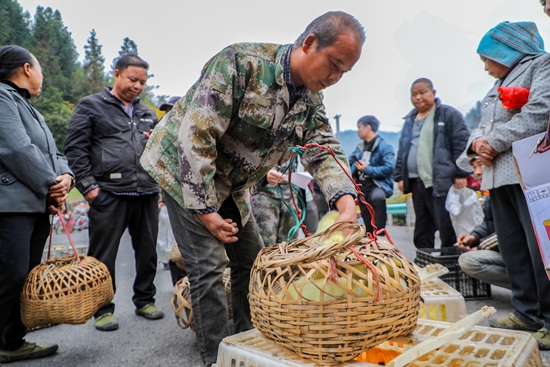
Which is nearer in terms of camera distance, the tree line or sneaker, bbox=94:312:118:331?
sneaker, bbox=94:312:118:331

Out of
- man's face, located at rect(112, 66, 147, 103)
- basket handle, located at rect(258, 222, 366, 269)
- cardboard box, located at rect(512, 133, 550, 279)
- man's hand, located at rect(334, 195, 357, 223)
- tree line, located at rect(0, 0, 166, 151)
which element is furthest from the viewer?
tree line, located at rect(0, 0, 166, 151)

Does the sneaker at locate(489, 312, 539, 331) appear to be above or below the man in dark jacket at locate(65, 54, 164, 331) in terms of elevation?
below

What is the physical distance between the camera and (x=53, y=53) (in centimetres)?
3928

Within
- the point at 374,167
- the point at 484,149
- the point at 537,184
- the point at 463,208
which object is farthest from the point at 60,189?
the point at 463,208

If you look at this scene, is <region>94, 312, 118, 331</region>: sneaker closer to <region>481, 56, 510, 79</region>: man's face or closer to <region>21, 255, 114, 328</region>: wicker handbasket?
<region>21, 255, 114, 328</region>: wicker handbasket

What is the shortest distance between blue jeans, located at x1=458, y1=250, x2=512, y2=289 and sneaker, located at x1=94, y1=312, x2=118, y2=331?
276 cm

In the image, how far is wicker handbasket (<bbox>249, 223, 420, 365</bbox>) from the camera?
113 cm

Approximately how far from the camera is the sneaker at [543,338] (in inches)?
82.7

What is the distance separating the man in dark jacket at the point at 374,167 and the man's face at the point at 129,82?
9.71ft

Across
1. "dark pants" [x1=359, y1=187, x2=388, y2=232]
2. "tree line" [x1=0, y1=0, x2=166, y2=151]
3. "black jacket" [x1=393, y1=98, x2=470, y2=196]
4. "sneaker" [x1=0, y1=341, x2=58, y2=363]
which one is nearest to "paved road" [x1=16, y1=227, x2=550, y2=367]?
"sneaker" [x1=0, y1=341, x2=58, y2=363]

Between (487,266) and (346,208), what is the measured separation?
74.4 inches

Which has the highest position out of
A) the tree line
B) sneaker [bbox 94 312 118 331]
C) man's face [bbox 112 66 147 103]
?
the tree line

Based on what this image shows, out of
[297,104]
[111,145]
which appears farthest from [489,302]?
[111,145]

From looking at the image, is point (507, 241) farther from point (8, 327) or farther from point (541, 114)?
point (8, 327)
